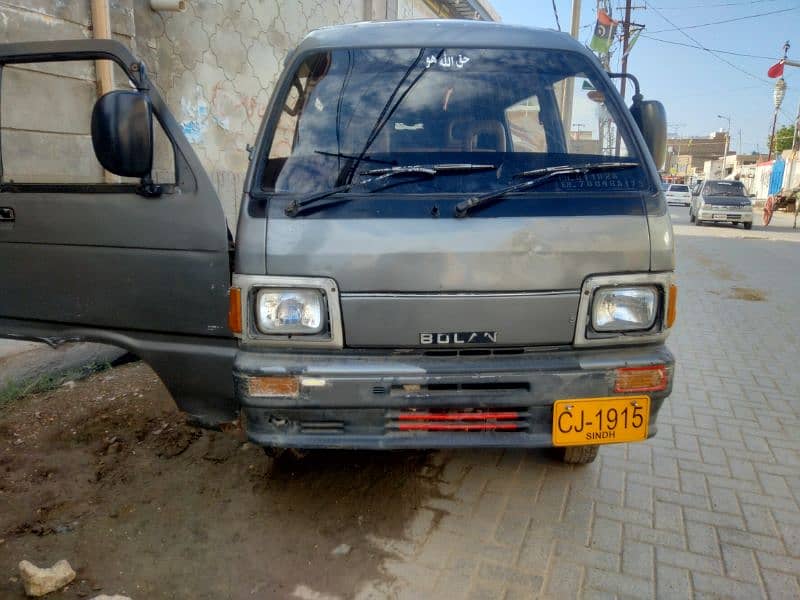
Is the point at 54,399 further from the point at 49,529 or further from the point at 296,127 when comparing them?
the point at 296,127

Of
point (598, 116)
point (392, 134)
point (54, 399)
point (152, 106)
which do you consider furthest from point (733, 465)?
point (54, 399)

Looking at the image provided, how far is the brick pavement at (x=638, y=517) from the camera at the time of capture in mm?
2303

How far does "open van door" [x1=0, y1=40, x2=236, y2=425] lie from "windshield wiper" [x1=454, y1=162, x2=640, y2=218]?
41.7 inches

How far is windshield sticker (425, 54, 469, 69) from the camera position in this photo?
2.89 m

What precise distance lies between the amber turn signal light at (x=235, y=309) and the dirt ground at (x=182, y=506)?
3.12 feet

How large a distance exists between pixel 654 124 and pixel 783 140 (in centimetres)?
6144

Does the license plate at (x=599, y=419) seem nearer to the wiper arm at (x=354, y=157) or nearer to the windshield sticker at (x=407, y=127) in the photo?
the wiper arm at (x=354, y=157)

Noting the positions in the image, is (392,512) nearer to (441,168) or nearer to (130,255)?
(441,168)

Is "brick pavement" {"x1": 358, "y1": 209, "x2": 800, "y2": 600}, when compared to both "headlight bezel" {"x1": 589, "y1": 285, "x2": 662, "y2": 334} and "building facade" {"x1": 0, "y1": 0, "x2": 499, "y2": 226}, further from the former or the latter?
"building facade" {"x1": 0, "y1": 0, "x2": 499, "y2": 226}

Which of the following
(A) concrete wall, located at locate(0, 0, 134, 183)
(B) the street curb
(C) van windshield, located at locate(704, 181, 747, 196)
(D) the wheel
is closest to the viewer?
(D) the wheel

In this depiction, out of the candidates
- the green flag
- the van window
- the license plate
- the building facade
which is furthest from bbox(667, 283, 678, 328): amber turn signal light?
the green flag

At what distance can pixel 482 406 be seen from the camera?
2363mm

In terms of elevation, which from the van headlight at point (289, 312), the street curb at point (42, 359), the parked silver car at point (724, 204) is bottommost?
the street curb at point (42, 359)

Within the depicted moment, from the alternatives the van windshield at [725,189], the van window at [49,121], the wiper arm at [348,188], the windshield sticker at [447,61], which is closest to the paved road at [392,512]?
the wiper arm at [348,188]
